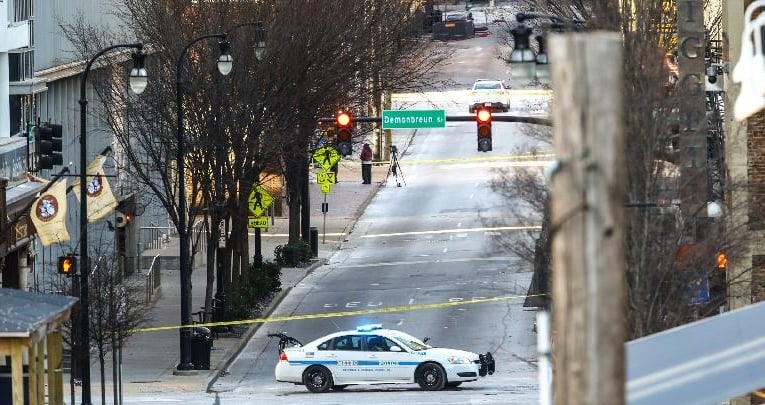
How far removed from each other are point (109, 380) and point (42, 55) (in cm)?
1382

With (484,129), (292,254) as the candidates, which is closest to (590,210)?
(484,129)

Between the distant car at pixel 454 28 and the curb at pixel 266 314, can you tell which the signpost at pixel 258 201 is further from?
the distant car at pixel 454 28

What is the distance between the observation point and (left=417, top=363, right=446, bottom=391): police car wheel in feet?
107

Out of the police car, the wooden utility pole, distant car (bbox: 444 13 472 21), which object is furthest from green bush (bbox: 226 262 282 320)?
distant car (bbox: 444 13 472 21)

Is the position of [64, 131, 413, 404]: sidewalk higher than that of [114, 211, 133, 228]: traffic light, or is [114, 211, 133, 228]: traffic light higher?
[114, 211, 133, 228]: traffic light

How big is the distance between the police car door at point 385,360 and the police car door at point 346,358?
0.20 meters

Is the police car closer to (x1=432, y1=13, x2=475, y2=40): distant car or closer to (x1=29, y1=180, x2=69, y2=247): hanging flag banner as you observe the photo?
(x1=29, y1=180, x2=69, y2=247): hanging flag banner

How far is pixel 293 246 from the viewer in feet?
181

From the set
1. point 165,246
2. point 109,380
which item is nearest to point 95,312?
point 109,380

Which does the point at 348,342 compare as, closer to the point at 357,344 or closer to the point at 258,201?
the point at 357,344

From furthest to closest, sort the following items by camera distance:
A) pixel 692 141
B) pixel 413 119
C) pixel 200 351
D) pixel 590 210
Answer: pixel 413 119
pixel 200 351
pixel 692 141
pixel 590 210

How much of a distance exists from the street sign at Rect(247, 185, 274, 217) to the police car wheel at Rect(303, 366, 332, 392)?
548 inches

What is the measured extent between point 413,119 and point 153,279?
34.8 ft

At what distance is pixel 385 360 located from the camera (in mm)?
32531
